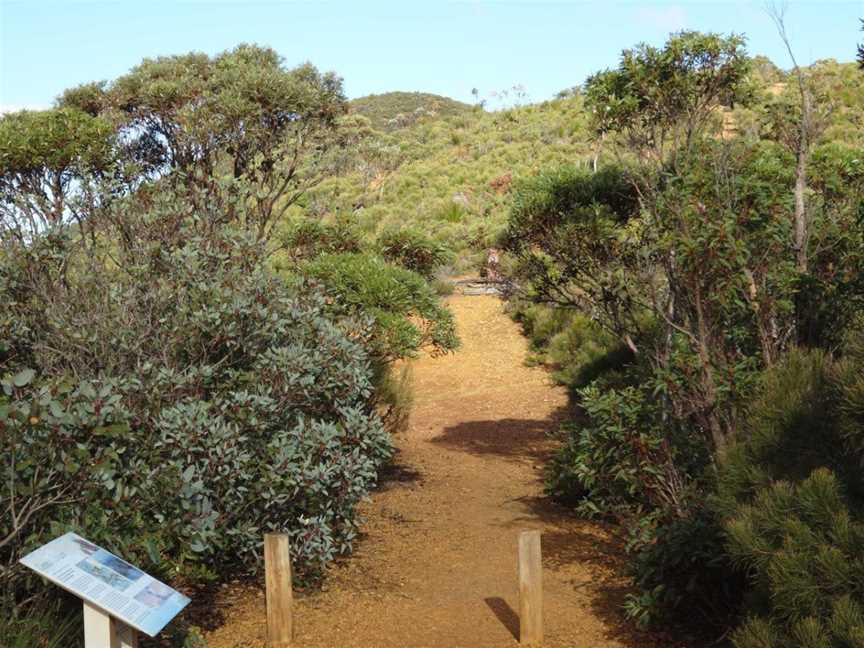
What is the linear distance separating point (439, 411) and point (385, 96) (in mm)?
60414

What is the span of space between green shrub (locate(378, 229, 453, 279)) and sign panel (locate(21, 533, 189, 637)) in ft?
30.8

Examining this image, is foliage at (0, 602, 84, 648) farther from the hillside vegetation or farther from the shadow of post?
the shadow of post

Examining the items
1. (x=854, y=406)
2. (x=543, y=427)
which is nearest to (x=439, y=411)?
Answer: (x=543, y=427)

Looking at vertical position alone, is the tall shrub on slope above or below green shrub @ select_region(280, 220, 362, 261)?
below

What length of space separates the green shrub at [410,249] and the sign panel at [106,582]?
9394 millimetres

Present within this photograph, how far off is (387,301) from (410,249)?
441cm

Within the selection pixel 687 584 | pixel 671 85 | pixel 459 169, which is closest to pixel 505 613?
pixel 687 584

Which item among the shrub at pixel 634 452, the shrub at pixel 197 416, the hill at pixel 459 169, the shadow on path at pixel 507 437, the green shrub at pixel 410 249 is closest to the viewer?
the shrub at pixel 197 416

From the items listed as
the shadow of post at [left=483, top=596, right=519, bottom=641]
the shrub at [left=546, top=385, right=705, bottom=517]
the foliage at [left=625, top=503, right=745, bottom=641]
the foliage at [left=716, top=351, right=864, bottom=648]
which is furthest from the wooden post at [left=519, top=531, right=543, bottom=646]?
the foliage at [left=716, top=351, right=864, bottom=648]

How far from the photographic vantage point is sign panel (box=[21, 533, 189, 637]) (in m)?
3.88

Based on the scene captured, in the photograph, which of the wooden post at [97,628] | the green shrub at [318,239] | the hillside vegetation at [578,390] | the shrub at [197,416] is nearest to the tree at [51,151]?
Answer: the hillside vegetation at [578,390]

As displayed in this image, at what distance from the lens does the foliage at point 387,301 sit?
9023mm

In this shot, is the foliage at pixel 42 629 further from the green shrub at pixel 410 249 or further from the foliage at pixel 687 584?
the green shrub at pixel 410 249

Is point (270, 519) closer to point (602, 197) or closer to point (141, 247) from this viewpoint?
point (141, 247)
